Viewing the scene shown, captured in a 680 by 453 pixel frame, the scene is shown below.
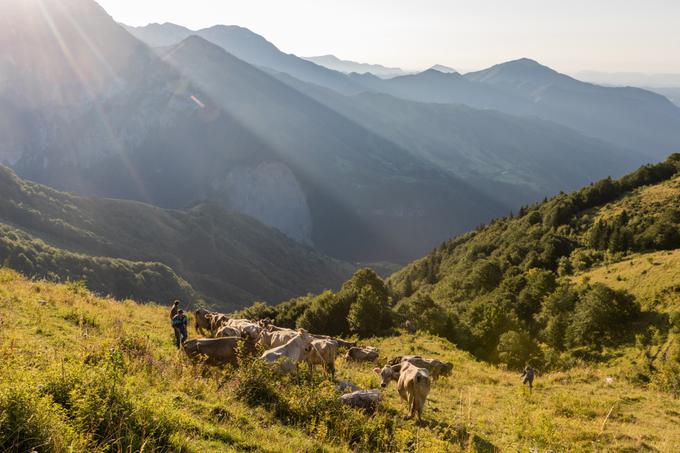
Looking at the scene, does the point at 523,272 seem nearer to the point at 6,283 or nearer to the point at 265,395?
the point at 265,395

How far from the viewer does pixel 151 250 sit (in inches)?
6206

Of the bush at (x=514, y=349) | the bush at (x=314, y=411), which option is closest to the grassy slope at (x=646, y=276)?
the bush at (x=514, y=349)

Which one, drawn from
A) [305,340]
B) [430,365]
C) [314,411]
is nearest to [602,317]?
[430,365]

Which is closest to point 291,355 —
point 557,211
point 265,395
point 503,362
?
point 265,395

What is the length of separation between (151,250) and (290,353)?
526 ft

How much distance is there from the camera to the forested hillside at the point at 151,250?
355 feet

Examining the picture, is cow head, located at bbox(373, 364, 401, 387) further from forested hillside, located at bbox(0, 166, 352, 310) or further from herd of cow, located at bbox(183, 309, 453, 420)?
forested hillside, located at bbox(0, 166, 352, 310)

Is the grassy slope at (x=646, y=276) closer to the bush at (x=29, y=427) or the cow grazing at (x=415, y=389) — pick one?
the cow grazing at (x=415, y=389)

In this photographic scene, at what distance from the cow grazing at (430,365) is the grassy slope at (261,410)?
0.61m

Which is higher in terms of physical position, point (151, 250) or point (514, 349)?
point (514, 349)

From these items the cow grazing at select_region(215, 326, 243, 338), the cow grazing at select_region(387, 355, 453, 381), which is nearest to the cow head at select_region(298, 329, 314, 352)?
the cow grazing at select_region(215, 326, 243, 338)

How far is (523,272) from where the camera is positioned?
4997 centimetres

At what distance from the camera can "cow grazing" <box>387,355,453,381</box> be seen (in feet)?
66.8

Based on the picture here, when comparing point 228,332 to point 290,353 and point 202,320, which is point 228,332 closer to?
point 290,353
